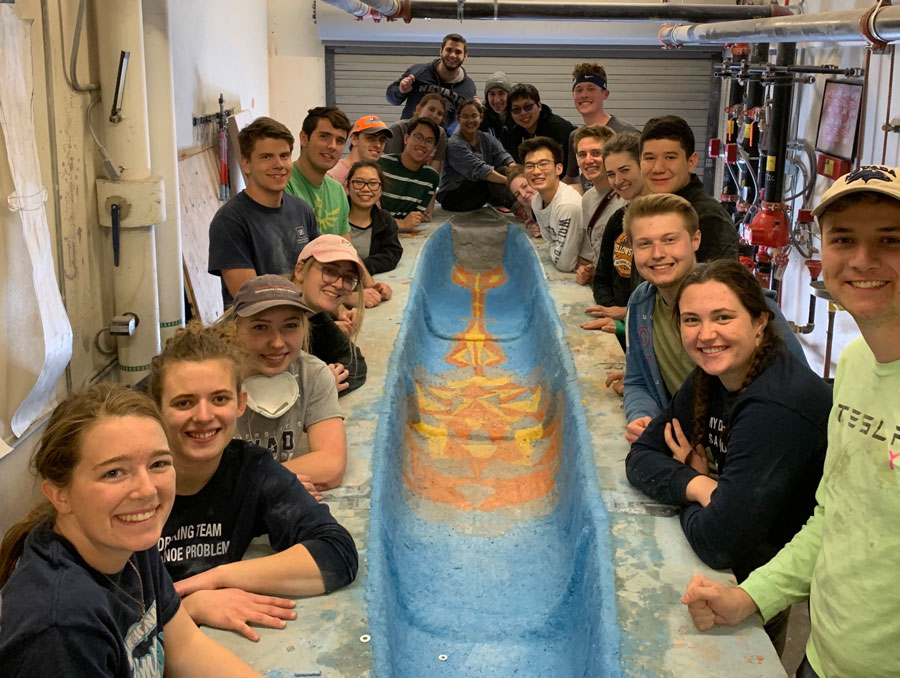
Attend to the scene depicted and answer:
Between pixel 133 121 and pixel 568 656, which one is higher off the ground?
pixel 133 121

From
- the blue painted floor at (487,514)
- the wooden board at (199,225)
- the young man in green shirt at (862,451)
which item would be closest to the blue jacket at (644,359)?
the blue painted floor at (487,514)

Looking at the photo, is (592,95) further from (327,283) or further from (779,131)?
(327,283)

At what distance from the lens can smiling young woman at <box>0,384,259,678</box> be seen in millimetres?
1397

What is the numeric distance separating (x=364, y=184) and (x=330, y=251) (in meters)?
1.91

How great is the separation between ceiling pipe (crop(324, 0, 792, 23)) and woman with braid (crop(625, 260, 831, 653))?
5076 millimetres

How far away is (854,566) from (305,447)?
1798 millimetres

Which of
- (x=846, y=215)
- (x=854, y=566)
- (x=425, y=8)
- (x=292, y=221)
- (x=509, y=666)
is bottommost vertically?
(x=509, y=666)

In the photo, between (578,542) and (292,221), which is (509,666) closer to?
(578,542)

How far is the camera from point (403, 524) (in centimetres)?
351

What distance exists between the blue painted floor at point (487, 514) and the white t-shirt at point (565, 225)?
0.21 meters

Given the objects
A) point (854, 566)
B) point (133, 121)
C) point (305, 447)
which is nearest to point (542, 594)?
point (305, 447)

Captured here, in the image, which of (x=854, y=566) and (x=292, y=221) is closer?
(x=854, y=566)

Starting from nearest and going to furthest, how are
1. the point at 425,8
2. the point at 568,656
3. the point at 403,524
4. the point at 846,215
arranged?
the point at 846,215
the point at 568,656
the point at 403,524
the point at 425,8

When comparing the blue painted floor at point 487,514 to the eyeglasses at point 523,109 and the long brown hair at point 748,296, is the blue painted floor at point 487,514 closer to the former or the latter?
the long brown hair at point 748,296
